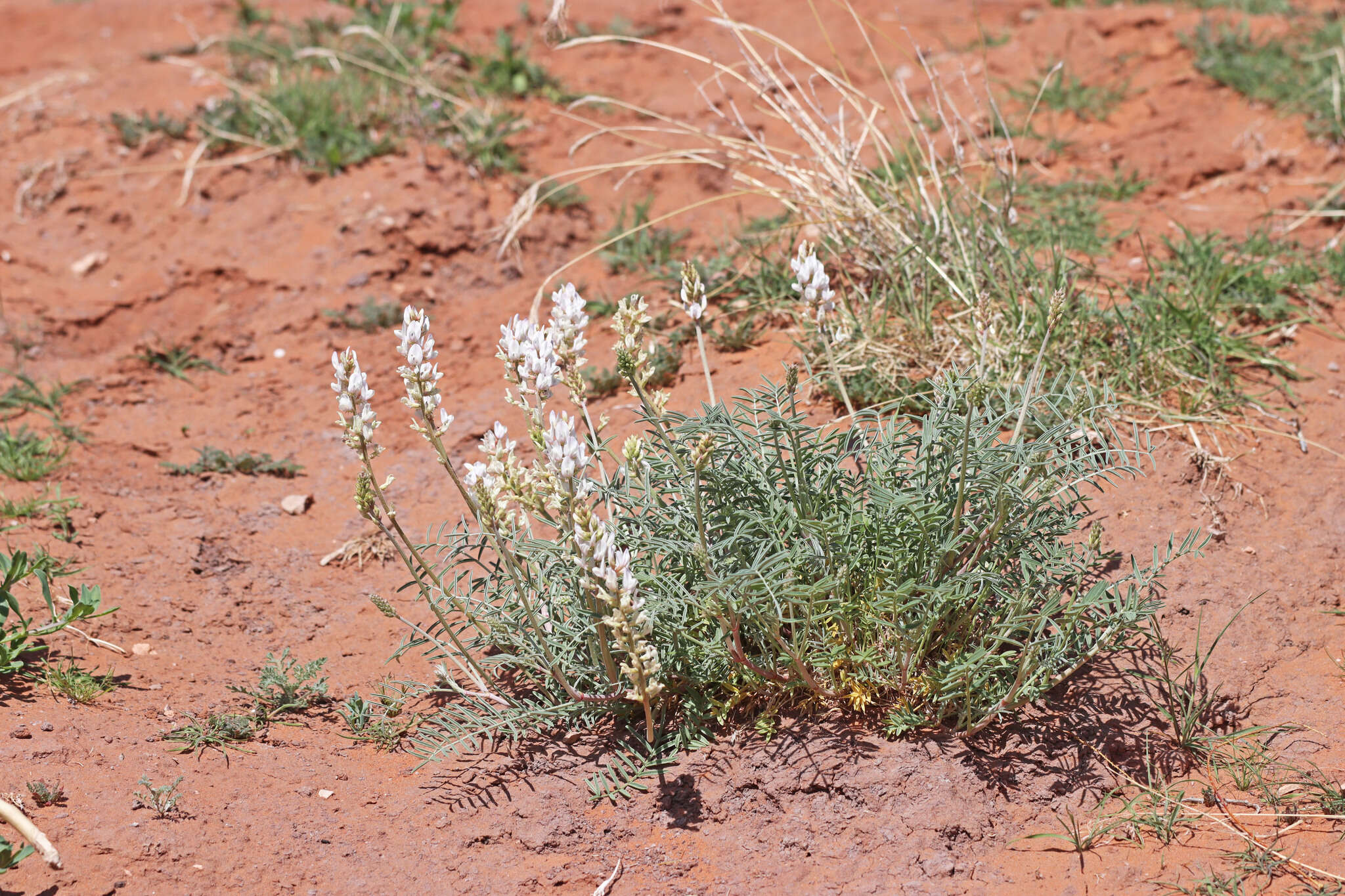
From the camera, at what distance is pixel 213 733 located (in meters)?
2.67

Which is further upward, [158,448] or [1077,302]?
[1077,302]

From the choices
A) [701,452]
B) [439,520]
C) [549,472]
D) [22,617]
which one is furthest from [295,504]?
[701,452]

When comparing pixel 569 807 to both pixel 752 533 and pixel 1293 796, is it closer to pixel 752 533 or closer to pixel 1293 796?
pixel 752 533

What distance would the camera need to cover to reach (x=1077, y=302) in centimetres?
382

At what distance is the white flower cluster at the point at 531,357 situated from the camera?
2.43 m

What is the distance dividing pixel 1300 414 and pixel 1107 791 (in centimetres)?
174

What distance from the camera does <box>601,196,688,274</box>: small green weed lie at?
4711mm

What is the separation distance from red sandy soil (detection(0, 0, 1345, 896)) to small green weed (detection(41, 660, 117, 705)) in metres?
0.03

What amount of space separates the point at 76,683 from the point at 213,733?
40 cm

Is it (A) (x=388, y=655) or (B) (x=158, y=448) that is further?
(B) (x=158, y=448)

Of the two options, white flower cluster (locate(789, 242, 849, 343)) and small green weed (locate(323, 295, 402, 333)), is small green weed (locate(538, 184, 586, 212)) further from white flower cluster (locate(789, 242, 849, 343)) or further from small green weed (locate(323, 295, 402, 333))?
white flower cluster (locate(789, 242, 849, 343))

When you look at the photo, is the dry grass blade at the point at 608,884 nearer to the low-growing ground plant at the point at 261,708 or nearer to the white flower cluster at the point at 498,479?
the white flower cluster at the point at 498,479

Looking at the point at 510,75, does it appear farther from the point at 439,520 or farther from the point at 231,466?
the point at 439,520

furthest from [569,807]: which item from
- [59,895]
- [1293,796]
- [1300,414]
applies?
[1300,414]
